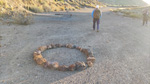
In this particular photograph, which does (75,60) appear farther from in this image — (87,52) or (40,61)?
(40,61)

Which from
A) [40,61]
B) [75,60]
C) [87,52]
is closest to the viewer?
[40,61]

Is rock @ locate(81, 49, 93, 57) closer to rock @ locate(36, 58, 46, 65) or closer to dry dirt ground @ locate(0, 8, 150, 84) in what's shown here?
dry dirt ground @ locate(0, 8, 150, 84)

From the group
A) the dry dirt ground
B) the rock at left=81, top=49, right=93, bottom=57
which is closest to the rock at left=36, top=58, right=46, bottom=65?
the dry dirt ground

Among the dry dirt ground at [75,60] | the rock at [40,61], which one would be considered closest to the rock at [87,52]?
the dry dirt ground at [75,60]

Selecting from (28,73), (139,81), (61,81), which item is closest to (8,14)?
(28,73)

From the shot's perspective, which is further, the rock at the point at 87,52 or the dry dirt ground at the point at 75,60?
the rock at the point at 87,52

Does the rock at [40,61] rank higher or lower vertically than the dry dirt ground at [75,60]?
higher

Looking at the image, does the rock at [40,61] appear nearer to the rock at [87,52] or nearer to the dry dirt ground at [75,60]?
the dry dirt ground at [75,60]

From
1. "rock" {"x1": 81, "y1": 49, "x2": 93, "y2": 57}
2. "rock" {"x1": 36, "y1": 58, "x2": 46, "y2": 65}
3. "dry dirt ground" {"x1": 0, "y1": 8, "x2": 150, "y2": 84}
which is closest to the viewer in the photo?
"dry dirt ground" {"x1": 0, "y1": 8, "x2": 150, "y2": 84}

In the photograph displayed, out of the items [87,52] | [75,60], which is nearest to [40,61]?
[75,60]

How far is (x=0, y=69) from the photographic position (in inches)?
169

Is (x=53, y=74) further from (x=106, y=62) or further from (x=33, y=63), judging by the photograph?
(x=106, y=62)

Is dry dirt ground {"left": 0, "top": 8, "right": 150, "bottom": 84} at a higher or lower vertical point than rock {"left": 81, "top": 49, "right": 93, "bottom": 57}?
lower

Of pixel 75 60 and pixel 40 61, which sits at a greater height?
pixel 40 61
